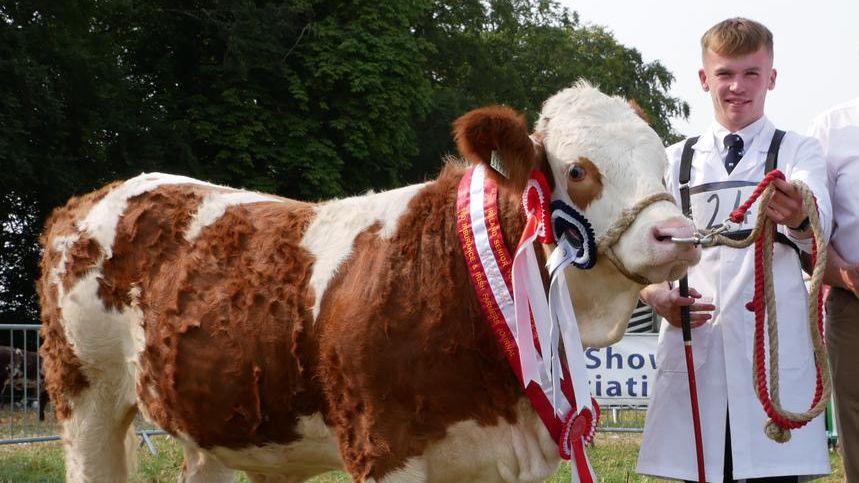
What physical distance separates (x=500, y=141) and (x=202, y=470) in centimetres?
277

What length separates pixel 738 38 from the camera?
3.82m

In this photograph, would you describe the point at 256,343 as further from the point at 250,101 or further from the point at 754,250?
the point at 250,101

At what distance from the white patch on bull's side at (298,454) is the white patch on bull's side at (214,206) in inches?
39.8

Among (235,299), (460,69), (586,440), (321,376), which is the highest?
(460,69)

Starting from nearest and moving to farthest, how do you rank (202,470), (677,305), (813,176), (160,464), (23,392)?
1. (813,176)
2. (677,305)
3. (202,470)
4. (160,464)
5. (23,392)

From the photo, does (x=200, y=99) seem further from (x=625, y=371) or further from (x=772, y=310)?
(x=772, y=310)

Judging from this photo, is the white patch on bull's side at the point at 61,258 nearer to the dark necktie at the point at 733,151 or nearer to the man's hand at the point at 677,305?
the man's hand at the point at 677,305

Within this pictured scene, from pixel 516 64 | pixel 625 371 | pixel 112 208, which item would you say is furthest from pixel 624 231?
pixel 516 64

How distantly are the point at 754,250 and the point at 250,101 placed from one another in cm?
2159

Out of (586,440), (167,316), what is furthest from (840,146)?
(167,316)

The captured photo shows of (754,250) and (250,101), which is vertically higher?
(250,101)

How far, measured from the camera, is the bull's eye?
3506mm

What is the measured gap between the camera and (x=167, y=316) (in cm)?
448

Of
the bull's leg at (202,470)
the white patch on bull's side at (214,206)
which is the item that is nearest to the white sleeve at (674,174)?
the white patch on bull's side at (214,206)
